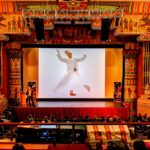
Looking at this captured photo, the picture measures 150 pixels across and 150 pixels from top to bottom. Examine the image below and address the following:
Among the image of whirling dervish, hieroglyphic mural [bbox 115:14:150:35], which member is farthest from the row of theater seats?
the image of whirling dervish

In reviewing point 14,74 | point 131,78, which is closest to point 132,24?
point 131,78

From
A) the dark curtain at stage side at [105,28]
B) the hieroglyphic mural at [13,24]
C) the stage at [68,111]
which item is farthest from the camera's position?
the hieroglyphic mural at [13,24]

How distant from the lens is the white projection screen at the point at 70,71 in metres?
15.3

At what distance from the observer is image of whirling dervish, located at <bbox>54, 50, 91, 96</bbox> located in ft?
50.1

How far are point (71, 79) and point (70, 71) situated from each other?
400 millimetres

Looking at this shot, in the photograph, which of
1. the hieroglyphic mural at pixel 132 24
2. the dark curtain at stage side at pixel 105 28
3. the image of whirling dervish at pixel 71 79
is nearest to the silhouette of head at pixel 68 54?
the image of whirling dervish at pixel 71 79

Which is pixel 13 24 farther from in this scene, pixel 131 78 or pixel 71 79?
pixel 131 78

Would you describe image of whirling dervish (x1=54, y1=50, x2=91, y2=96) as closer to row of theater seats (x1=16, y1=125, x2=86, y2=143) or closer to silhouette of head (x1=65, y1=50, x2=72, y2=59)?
silhouette of head (x1=65, y1=50, x2=72, y2=59)

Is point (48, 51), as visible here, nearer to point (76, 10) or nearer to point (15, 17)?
point (15, 17)

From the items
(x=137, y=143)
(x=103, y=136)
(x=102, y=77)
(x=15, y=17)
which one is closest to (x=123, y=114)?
(x=102, y=77)

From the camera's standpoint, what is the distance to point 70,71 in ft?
50.1

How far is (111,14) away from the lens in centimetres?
1142

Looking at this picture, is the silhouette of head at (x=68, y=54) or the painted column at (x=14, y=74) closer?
Answer: the painted column at (x=14, y=74)

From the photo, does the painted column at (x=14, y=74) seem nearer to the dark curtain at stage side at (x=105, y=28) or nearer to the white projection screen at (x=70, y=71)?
the white projection screen at (x=70, y=71)
